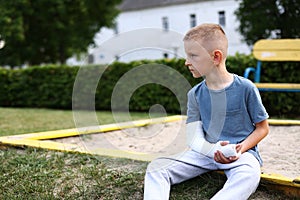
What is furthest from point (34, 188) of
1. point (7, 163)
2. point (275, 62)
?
point (275, 62)

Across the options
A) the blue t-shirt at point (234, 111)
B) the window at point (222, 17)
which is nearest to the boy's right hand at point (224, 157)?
the blue t-shirt at point (234, 111)

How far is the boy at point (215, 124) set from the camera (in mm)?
2006

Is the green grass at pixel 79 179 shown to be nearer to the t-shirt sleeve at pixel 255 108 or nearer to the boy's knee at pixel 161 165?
the boy's knee at pixel 161 165

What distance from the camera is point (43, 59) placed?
17.1 metres

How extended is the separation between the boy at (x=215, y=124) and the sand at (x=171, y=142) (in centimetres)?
18

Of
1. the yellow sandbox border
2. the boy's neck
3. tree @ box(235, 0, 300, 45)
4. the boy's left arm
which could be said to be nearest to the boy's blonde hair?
the boy's neck

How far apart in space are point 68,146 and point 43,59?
14.6 meters

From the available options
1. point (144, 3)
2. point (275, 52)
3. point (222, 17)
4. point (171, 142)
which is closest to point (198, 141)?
point (171, 142)

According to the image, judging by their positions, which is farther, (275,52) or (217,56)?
(275,52)

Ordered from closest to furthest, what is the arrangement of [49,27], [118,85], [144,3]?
[118,85] < [49,27] < [144,3]

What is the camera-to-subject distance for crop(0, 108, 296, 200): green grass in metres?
2.17

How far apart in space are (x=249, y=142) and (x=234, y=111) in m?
0.17

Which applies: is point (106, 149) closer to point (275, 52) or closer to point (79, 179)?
point (79, 179)

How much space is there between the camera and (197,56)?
2.04 meters
